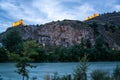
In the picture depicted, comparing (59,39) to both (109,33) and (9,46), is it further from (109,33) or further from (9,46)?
(9,46)

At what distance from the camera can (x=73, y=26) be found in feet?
584

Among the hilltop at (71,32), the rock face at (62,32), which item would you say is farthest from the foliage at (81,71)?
the rock face at (62,32)

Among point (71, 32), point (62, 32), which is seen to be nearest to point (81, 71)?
point (62, 32)

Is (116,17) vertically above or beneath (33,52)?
above

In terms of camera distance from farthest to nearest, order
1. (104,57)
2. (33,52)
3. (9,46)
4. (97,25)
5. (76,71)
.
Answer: (97,25)
(104,57)
(9,46)
(33,52)
(76,71)

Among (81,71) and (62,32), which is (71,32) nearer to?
(62,32)

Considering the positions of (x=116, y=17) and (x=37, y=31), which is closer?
(x=37, y=31)

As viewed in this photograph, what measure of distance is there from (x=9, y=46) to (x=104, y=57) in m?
38.0

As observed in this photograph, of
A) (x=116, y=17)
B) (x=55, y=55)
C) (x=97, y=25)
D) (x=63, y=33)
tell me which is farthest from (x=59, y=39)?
(x=55, y=55)

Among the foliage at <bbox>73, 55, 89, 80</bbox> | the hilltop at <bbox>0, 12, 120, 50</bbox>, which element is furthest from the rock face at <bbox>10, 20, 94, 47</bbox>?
the foliage at <bbox>73, 55, 89, 80</bbox>

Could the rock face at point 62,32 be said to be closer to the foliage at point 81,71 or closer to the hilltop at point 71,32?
the hilltop at point 71,32

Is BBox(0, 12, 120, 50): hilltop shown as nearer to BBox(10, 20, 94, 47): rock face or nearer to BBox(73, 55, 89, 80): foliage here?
BBox(10, 20, 94, 47): rock face

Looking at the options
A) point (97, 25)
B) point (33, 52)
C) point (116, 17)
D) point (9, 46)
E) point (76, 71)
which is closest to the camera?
point (76, 71)

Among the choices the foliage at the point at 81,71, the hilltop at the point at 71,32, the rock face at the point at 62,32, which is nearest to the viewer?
the foliage at the point at 81,71
